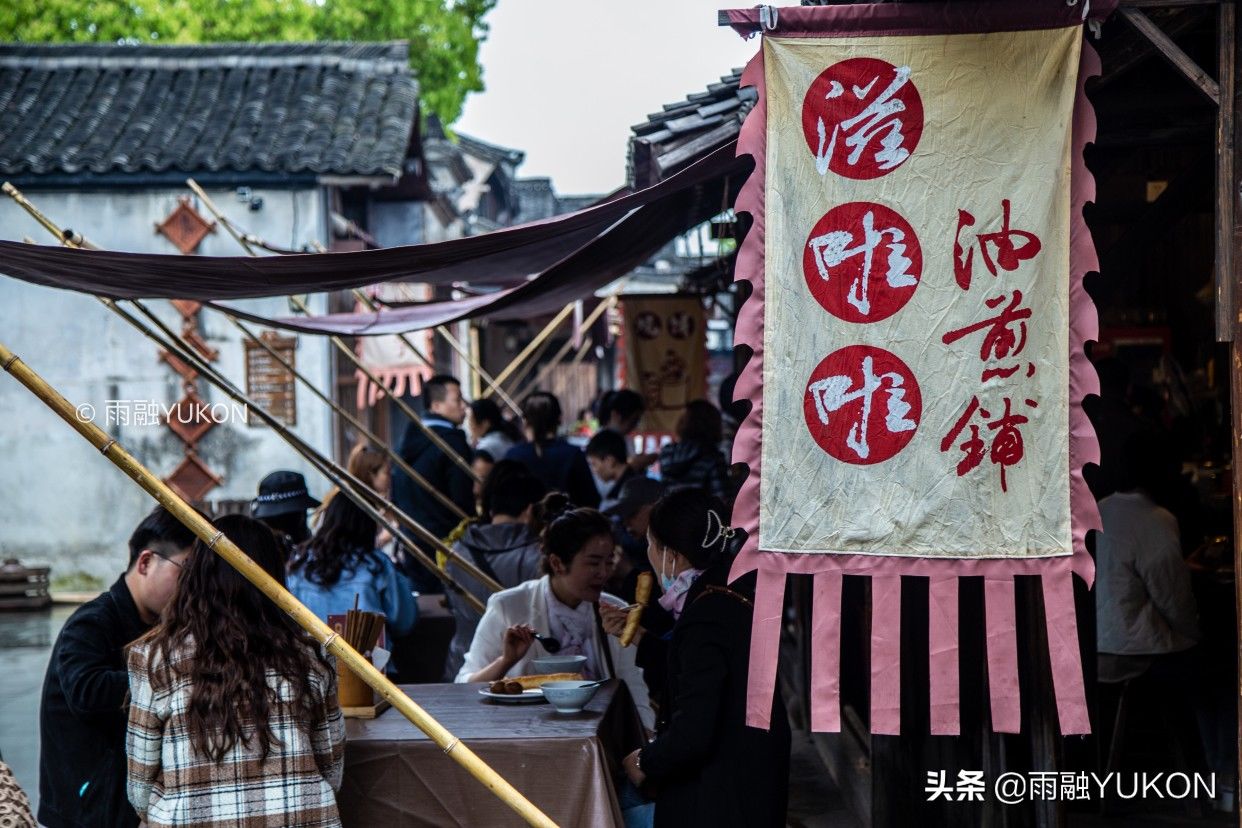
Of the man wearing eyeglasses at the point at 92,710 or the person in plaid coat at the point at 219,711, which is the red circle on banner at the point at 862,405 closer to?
the person in plaid coat at the point at 219,711

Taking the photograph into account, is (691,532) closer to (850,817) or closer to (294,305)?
(850,817)

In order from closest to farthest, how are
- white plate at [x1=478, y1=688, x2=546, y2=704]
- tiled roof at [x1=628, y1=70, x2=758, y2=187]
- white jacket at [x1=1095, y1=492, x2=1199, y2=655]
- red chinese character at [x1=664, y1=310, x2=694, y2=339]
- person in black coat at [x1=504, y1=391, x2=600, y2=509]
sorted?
white plate at [x1=478, y1=688, x2=546, y2=704], tiled roof at [x1=628, y1=70, x2=758, y2=187], white jacket at [x1=1095, y1=492, x2=1199, y2=655], person in black coat at [x1=504, y1=391, x2=600, y2=509], red chinese character at [x1=664, y1=310, x2=694, y2=339]

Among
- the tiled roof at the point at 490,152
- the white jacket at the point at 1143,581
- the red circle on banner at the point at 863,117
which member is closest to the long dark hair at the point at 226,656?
the red circle on banner at the point at 863,117

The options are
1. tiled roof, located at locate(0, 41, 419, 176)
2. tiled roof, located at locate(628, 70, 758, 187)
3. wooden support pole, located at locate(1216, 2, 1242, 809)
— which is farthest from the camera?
tiled roof, located at locate(0, 41, 419, 176)

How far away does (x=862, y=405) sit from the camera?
4.20 meters

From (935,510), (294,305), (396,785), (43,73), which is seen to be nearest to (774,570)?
(935,510)

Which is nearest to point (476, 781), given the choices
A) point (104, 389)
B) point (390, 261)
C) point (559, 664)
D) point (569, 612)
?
point (559, 664)

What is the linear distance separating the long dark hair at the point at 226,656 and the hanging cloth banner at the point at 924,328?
153 cm

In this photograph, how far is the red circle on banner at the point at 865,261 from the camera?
418 centimetres

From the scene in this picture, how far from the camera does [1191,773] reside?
727 centimetres

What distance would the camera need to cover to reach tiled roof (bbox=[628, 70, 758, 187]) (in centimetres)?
618

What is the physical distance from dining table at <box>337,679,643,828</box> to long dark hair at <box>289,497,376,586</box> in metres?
1.85

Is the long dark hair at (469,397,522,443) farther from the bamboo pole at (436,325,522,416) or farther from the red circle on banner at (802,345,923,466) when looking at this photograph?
the red circle on banner at (802,345,923,466)

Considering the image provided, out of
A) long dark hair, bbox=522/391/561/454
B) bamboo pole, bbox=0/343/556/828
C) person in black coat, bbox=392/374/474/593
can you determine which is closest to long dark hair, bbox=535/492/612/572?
bamboo pole, bbox=0/343/556/828
